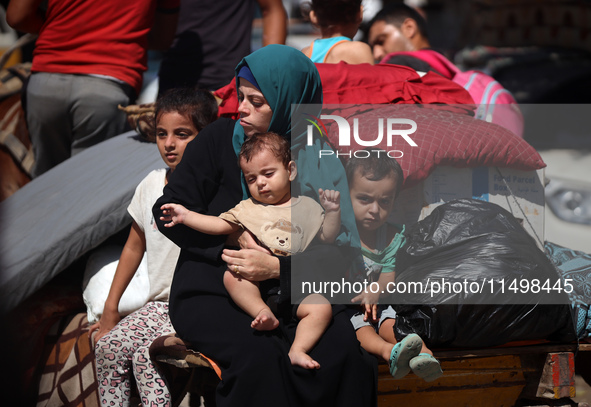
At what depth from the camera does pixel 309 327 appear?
2.26m

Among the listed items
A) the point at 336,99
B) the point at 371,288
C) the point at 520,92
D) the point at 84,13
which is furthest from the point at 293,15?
the point at 371,288

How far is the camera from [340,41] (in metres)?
3.52

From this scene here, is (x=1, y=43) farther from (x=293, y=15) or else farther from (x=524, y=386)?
(x=524, y=386)

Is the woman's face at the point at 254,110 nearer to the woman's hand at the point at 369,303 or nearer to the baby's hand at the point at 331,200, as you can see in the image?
the baby's hand at the point at 331,200

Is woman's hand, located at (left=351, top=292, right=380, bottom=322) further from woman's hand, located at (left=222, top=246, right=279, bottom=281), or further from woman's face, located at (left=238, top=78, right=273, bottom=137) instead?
woman's face, located at (left=238, top=78, right=273, bottom=137)

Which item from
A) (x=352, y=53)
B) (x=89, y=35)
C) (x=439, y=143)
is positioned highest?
(x=89, y=35)

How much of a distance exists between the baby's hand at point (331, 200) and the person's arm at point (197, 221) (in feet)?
1.20

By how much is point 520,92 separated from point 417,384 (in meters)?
4.80

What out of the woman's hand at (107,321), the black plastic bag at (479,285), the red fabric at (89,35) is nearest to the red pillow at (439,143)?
the black plastic bag at (479,285)

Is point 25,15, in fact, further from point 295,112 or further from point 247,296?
point 247,296

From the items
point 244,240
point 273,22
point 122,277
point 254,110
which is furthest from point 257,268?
point 273,22

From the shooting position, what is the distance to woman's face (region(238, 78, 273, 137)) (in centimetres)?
242

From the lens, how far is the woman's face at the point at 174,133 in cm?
278

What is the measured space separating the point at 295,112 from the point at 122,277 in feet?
3.48
